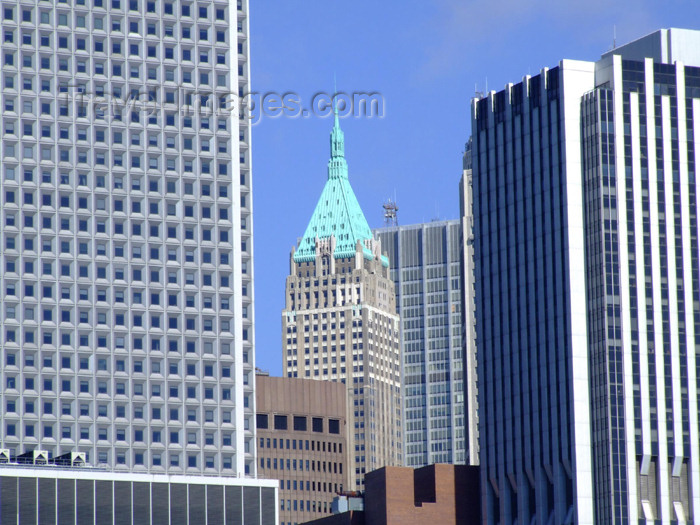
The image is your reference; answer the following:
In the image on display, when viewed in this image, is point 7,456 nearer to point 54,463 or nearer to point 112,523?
point 54,463

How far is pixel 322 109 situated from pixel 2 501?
187ft

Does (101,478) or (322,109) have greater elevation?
(322,109)

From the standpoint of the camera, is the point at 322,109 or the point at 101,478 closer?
the point at 101,478

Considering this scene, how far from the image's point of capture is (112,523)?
184125 millimetres

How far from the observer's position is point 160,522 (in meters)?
187

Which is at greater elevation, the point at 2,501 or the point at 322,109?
the point at 322,109

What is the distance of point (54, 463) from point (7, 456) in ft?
17.6

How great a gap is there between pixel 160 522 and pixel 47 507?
12.8 meters

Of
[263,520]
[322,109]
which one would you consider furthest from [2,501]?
[322,109]

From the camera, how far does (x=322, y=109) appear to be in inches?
7864

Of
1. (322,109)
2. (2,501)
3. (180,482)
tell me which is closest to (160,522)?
(180,482)

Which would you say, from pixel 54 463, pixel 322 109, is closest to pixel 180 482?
pixel 54 463

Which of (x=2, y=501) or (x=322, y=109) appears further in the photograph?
(x=322, y=109)

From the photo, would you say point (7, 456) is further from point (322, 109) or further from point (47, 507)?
point (322, 109)
